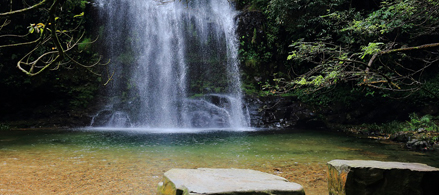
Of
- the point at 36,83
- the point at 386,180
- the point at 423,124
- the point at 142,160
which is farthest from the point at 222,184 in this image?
the point at 36,83

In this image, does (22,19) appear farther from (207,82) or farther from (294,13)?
(294,13)

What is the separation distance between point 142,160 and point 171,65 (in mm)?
9453

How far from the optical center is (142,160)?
16.6 feet

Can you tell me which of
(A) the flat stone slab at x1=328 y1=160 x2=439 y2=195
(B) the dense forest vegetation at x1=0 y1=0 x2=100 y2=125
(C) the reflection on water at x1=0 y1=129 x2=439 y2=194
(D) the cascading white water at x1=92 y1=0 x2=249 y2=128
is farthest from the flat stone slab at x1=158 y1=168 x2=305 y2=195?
(B) the dense forest vegetation at x1=0 y1=0 x2=100 y2=125

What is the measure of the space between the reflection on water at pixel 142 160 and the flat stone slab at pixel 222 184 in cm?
126

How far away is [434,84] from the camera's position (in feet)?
34.6

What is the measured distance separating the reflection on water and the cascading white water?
16.1 feet

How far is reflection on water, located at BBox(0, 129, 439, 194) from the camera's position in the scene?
3.57 meters

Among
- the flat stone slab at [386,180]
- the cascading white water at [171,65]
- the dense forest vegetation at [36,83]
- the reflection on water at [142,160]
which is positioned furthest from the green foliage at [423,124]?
the dense forest vegetation at [36,83]

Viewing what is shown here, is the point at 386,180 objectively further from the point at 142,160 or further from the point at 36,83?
the point at 36,83

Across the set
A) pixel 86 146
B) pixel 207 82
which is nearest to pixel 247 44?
pixel 207 82

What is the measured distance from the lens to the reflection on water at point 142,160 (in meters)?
3.57

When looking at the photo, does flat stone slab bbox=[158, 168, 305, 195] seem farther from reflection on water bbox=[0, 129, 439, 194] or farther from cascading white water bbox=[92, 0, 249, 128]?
cascading white water bbox=[92, 0, 249, 128]

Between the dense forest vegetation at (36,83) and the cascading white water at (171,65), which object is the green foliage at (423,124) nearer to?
the cascading white water at (171,65)
